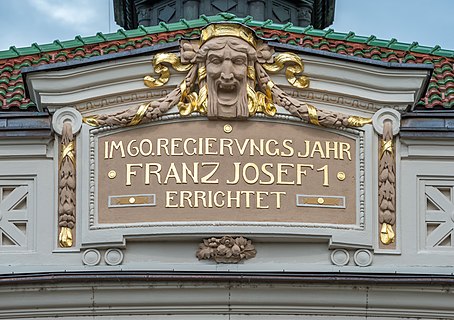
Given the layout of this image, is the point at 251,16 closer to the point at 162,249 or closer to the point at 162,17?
the point at 162,17

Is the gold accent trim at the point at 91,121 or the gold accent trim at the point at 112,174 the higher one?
the gold accent trim at the point at 91,121

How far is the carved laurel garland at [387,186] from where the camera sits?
33156mm

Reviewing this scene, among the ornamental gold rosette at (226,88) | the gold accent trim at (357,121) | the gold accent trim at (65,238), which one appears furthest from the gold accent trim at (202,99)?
the gold accent trim at (65,238)

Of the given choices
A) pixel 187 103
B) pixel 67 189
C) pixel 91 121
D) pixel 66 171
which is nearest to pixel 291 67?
pixel 187 103

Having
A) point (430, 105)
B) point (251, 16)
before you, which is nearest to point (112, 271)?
point (430, 105)

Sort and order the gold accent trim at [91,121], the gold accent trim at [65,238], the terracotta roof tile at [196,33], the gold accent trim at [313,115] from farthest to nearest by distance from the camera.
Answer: the terracotta roof tile at [196,33]
the gold accent trim at [91,121]
the gold accent trim at [313,115]
the gold accent trim at [65,238]

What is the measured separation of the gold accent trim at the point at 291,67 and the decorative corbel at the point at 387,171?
4.05 ft

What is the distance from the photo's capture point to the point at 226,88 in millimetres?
33281

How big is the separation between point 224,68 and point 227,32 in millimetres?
573

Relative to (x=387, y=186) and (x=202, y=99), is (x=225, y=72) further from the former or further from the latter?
(x=387, y=186)

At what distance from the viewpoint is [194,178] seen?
108 ft

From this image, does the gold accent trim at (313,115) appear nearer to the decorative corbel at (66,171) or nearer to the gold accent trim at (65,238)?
the decorative corbel at (66,171)

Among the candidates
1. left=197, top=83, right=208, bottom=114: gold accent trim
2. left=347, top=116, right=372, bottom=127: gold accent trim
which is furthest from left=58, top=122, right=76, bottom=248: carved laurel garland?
left=347, top=116, right=372, bottom=127: gold accent trim

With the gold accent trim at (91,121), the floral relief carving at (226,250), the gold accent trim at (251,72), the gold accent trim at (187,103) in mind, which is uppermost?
the gold accent trim at (251,72)
